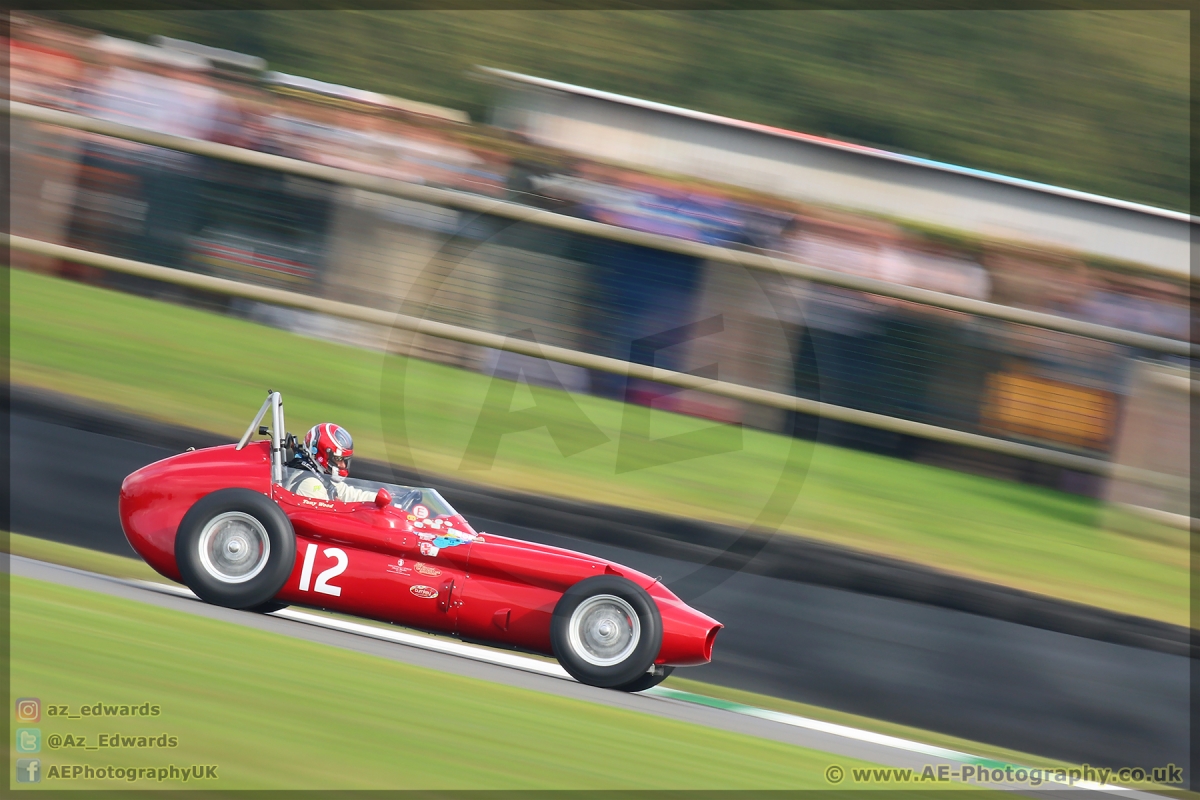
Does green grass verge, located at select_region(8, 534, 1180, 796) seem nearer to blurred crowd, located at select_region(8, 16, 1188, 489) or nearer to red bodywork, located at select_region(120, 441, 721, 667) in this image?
red bodywork, located at select_region(120, 441, 721, 667)

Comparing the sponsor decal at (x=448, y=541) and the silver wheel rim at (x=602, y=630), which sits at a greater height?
the sponsor decal at (x=448, y=541)

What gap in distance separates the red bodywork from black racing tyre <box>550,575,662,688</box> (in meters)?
0.09

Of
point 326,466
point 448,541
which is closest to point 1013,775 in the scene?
point 448,541

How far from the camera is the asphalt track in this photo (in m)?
5.21

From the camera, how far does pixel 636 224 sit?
7.20m

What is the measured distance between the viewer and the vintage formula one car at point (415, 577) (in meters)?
4.46

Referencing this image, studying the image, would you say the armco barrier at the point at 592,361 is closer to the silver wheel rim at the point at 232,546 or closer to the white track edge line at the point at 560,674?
the white track edge line at the point at 560,674

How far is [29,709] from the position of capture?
2844 millimetres

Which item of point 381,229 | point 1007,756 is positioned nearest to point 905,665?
point 1007,756

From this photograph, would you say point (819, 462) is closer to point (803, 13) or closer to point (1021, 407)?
point (1021, 407)

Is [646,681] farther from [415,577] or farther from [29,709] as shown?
[29,709]

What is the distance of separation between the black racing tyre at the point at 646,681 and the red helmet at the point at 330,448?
1.58 metres

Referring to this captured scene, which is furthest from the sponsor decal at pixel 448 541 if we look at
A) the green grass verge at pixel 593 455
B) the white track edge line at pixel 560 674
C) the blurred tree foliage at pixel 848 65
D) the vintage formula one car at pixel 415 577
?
the blurred tree foliage at pixel 848 65

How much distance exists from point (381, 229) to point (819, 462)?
329cm
